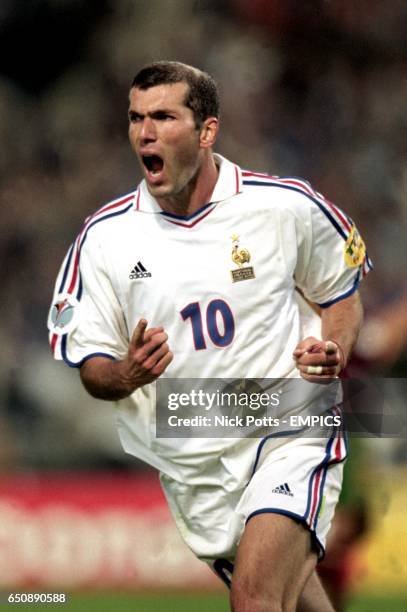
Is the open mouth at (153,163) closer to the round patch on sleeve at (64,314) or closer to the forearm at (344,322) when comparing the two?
the round patch on sleeve at (64,314)

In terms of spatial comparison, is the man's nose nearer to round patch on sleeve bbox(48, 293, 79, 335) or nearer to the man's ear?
the man's ear

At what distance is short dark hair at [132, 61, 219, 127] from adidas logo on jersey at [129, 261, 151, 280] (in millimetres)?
534

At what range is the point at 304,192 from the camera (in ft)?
12.5

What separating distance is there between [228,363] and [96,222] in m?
0.69

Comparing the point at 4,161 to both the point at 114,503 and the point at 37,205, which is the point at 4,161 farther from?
the point at 114,503

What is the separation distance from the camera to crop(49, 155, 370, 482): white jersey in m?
3.71

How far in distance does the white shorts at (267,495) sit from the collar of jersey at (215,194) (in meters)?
0.83

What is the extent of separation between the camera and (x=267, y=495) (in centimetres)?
348

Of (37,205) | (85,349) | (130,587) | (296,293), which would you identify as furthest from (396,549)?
(37,205)

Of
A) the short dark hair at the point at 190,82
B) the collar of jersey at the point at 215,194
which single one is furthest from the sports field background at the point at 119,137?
the short dark hair at the point at 190,82

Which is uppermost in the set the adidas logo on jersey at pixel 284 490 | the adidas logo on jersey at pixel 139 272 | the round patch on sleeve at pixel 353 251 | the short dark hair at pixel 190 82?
the short dark hair at pixel 190 82

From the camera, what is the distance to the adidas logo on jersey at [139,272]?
3748 mm

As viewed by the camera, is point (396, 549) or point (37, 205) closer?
point (396, 549)

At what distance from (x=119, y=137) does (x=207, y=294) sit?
284cm
